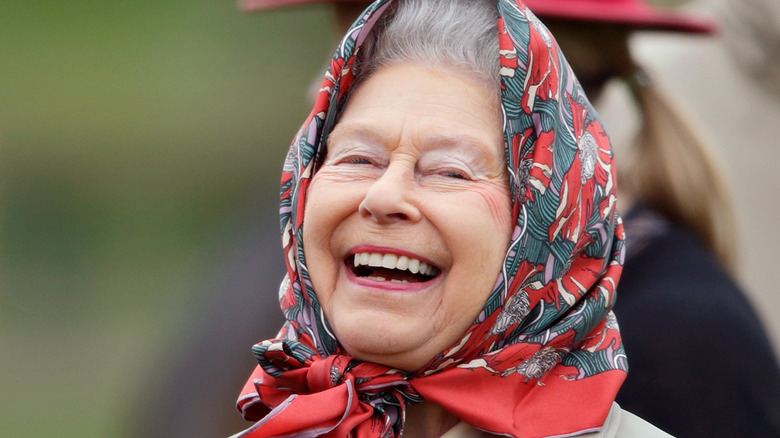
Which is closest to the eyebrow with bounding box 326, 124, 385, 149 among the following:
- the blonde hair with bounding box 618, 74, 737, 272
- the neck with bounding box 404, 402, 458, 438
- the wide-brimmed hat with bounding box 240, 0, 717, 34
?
the neck with bounding box 404, 402, 458, 438

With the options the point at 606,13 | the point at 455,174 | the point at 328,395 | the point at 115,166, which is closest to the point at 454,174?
the point at 455,174

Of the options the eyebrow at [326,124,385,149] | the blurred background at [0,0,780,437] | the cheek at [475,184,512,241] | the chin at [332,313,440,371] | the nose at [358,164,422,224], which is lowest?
the blurred background at [0,0,780,437]

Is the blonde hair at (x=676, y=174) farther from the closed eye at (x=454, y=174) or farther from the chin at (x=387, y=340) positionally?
the chin at (x=387, y=340)

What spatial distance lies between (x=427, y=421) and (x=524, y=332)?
295 millimetres

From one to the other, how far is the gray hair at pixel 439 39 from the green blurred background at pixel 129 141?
7.65 meters

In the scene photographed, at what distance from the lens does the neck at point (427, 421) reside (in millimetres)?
2186

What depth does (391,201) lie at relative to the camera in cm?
202

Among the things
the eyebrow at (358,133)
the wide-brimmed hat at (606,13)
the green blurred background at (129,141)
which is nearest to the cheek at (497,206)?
the eyebrow at (358,133)

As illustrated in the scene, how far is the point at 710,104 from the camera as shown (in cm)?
612

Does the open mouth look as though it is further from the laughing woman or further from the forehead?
the forehead

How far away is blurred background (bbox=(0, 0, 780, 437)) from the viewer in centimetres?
884

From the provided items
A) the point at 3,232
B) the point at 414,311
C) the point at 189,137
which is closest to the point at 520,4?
the point at 414,311

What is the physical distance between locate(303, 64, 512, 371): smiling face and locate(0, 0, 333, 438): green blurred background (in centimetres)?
768

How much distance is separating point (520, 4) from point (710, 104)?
4281 millimetres
